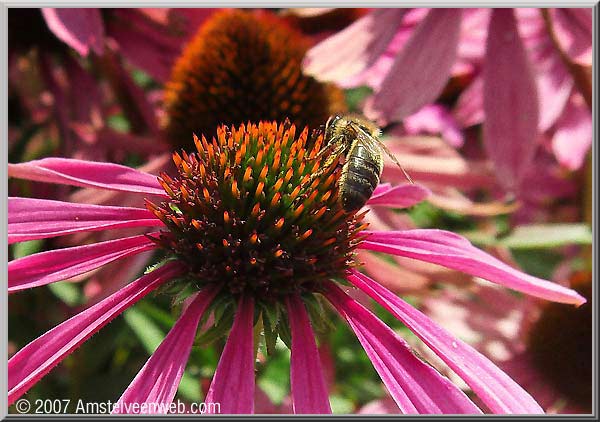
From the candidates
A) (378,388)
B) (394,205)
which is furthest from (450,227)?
(394,205)

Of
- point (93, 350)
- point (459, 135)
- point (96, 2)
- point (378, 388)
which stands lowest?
point (378, 388)

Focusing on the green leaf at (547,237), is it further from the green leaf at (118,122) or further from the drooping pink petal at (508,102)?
the green leaf at (118,122)

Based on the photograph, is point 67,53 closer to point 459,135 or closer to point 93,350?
point 93,350

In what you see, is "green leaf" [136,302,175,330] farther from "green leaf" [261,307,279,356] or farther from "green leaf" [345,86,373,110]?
"green leaf" [345,86,373,110]

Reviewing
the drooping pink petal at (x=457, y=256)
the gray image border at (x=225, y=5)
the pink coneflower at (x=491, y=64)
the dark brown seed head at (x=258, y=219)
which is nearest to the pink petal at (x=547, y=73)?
the pink coneflower at (x=491, y=64)

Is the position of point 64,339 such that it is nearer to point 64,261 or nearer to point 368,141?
point 64,261

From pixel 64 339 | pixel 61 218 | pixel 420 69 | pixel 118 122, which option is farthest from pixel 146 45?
pixel 64 339
